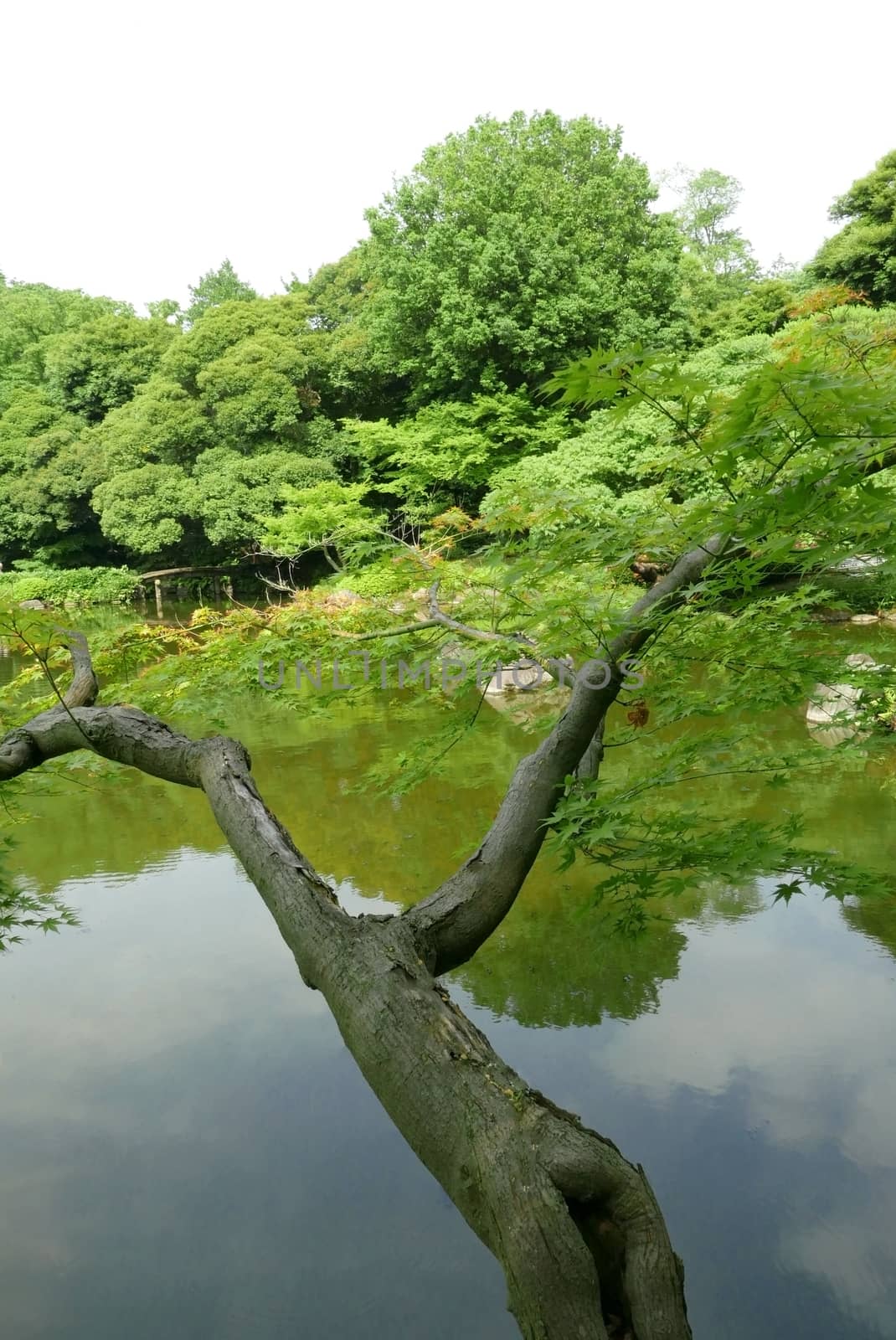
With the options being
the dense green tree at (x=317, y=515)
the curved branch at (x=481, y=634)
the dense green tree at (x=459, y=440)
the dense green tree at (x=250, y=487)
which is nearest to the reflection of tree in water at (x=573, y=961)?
the curved branch at (x=481, y=634)

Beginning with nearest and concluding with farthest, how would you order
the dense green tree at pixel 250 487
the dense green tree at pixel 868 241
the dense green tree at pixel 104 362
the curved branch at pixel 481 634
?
1. the curved branch at pixel 481 634
2. the dense green tree at pixel 868 241
3. the dense green tree at pixel 250 487
4. the dense green tree at pixel 104 362

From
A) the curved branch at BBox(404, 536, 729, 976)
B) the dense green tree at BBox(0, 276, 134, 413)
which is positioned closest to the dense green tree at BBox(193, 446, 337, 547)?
the dense green tree at BBox(0, 276, 134, 413)

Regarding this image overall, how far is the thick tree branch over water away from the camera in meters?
1.18

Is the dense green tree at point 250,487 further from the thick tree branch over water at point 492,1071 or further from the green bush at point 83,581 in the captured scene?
the thick tree branch over water at point 492,1071

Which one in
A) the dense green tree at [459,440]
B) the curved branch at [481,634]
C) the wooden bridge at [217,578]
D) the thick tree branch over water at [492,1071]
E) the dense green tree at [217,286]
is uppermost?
the dense green tree at [217,286]

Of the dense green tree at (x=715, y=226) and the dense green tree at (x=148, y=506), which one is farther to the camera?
the dense green tree at (x=715, y=226)

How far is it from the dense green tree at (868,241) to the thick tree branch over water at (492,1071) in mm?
12658

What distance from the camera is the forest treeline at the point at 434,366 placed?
12.6 m

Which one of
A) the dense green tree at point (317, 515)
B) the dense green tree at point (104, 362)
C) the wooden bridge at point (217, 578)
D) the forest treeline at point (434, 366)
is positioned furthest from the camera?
the dense green tree at point (104, 362)

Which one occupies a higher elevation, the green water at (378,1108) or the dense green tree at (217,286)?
the dense green tree at (217,286)

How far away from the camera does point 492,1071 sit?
4.68 feet

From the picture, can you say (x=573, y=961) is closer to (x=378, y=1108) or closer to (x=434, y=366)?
(x=378, y=1108)

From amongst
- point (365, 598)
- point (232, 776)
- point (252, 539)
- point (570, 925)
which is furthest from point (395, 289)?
point (232, 776)

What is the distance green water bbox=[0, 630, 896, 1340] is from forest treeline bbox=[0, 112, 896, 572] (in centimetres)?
655
